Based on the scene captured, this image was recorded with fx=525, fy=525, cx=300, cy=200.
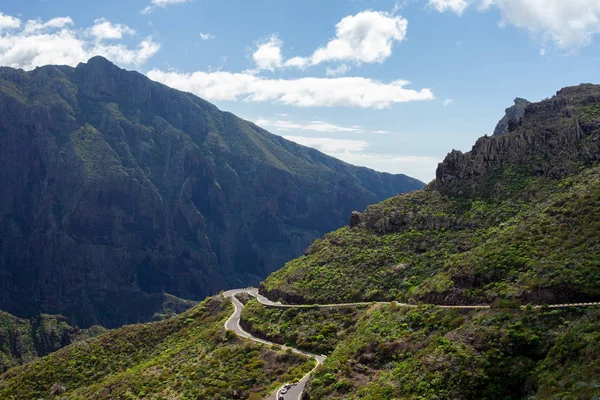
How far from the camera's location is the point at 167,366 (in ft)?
248

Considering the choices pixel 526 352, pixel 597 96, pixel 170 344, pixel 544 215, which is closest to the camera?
pixel 526 352

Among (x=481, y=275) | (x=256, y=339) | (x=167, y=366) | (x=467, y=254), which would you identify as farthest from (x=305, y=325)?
(x=481, y=275)

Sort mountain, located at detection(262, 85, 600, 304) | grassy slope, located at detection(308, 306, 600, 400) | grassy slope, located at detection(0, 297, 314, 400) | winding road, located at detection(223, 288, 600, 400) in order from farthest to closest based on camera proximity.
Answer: grassy slope, located at detection(0, 297, 314, 400) → mountain, located at detection(262, 85, 600, 304) → winding road, located at detection(223, 288, 600, 400) → grassy slope, located at detection(308, 306, 600, 400)

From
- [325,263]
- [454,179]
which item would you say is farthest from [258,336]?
[454,179]

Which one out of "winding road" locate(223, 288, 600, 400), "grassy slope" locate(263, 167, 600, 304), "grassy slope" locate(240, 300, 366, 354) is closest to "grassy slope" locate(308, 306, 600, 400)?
"winding road" locate(223, 288, 600, 400)

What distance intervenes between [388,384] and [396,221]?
165 feet

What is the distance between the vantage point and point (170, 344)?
8938cm

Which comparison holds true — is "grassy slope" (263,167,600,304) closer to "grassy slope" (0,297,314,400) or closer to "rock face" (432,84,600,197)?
"rock face" (432,84,600,197)

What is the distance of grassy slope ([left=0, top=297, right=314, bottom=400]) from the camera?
62.9 meters

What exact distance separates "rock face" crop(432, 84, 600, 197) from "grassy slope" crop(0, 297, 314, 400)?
4809cm

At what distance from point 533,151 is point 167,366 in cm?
7064

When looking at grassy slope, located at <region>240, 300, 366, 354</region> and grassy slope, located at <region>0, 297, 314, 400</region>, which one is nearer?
grassy slope, located at <region>0, 297, 314, 400</region>

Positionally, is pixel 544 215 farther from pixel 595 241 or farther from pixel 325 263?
pixel 325 263

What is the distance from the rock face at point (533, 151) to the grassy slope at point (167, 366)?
1893 inches
